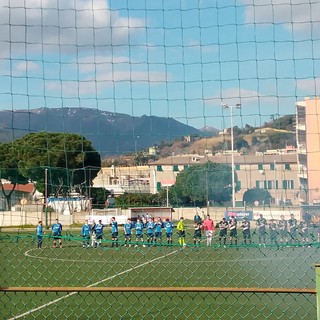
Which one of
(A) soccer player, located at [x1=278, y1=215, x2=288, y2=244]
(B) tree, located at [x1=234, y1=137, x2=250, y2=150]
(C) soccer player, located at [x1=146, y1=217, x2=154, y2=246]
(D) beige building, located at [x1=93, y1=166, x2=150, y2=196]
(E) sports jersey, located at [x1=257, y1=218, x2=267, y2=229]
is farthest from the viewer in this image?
(C) soccer player, located at [x1=146, y1=217, x2=154, y2=246]

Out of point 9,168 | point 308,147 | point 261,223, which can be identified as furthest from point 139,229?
point 308,147

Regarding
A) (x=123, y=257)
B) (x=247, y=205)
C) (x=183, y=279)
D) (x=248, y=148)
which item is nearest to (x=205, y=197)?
(x=247, y=205)

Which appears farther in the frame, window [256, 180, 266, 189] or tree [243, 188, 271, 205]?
tree [243, 188, 271, 205]

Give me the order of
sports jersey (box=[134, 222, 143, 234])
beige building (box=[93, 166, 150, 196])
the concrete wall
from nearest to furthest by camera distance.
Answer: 1. beige building (box=[93, 166, 150, 196])
2. sports jersey (box=[134, 222, 143, 234])
3. the concrete wall

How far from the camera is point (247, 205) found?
28812mm

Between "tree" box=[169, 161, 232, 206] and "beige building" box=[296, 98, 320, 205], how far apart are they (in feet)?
9.06

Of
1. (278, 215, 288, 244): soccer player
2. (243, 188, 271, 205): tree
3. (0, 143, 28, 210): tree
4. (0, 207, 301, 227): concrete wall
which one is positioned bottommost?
(278, 215, 288, 244): soccer player

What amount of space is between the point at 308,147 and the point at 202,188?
11991 mm

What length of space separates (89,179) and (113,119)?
49.7ft

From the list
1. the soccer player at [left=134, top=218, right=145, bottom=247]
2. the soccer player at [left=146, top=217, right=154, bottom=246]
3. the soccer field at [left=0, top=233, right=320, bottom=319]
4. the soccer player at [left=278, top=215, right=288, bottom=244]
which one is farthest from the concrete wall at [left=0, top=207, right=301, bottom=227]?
the soccer field at [left=0, top=233, right=320, bottom=319]

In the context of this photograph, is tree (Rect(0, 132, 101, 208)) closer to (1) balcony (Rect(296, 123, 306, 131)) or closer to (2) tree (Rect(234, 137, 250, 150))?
(2) tree (Rect(234, 137, 250, 150))

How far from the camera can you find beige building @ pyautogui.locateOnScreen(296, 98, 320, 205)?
9.97m

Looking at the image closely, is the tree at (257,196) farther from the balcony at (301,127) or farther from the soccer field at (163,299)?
the soccer field at (163,299)

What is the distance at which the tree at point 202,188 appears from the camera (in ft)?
85.6
